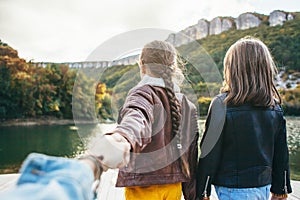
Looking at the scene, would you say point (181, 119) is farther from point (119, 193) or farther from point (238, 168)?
point (119, 193)

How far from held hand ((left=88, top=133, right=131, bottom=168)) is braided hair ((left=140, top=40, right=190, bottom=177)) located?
26.3 inches

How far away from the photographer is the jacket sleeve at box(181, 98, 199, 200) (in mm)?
1438

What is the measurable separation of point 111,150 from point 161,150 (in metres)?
0.72

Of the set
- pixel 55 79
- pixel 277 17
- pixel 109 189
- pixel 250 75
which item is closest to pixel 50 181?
pixel 250 75

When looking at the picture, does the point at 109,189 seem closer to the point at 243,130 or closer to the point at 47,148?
the point at 243,130

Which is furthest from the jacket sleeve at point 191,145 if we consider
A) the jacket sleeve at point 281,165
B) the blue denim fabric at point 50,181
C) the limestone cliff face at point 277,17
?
the limestone cliff face at point 277,17

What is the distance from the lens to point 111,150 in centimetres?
60

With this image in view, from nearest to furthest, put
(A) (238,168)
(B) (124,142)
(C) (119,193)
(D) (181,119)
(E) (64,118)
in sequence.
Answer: (B) (124,142) < (D) (181,119) < (A) (238,168) < (C) (119,193) < (E) (64,118)

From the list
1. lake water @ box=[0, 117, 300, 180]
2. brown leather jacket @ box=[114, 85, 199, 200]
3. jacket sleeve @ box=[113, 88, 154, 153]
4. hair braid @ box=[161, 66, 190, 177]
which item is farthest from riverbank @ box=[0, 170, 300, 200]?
lake water @ box=[0, 117, 300, 180]

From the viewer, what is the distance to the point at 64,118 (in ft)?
84.4

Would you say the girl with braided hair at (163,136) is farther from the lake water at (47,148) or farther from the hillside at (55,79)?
the hillside at (55,79)

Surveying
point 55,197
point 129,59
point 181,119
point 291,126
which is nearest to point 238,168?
point 181,119

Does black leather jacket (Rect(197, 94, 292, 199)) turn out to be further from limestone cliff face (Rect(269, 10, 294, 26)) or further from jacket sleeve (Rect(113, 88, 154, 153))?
limestone cliff face (Rect(269, 10, 294, 26))

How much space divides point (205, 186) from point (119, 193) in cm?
217
